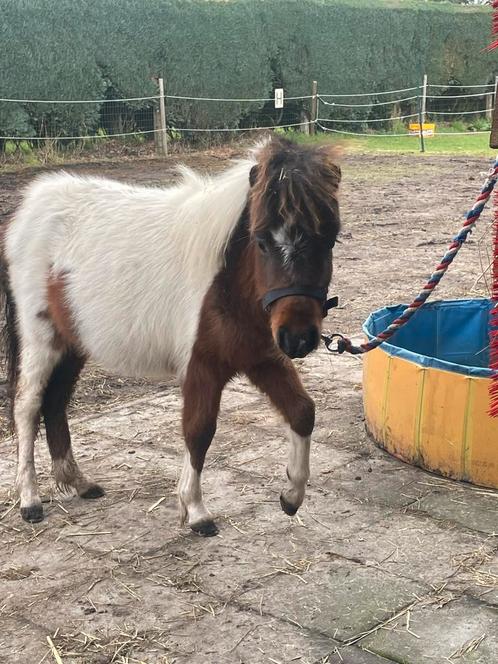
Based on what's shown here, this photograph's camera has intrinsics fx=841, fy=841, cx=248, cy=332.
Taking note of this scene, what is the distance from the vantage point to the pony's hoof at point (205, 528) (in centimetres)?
348

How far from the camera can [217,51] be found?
18.7 metres

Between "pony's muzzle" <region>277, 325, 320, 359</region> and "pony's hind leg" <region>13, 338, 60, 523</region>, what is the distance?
1468 millimetres

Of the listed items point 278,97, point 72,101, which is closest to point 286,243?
point 72,101

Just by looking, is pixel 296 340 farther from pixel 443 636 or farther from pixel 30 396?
pixel 30 396

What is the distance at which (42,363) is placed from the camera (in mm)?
3891

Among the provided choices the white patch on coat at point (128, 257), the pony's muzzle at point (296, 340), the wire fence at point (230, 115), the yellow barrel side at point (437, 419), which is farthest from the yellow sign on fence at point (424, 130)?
the pony's muzzle at point (296, 340)

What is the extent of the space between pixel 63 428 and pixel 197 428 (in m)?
0.87

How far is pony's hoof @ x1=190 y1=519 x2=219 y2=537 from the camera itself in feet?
11.4

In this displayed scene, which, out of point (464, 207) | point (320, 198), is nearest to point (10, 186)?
point (464, 207)

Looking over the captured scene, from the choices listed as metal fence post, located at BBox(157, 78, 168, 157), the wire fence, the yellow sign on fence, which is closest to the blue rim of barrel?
the wire fence

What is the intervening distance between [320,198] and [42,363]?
1686 millimetres

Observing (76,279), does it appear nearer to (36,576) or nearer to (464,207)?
(36,576)

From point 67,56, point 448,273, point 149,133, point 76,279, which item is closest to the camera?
point 76,279

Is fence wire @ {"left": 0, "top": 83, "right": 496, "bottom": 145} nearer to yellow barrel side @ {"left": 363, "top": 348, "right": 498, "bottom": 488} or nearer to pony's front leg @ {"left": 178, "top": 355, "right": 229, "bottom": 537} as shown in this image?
yellow barrel side @ {"left": 363, "top": 348, "right": 498, "bottom": 488}
